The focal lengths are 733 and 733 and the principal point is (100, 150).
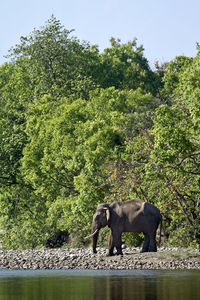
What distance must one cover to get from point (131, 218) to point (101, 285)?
11.3 metres

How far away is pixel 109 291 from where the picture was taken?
21.4 meters

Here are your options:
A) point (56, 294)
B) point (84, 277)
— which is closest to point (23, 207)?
point (84, 277)

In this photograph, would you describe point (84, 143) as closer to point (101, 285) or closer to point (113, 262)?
point (113, 262)

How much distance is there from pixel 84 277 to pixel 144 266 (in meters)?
4.26

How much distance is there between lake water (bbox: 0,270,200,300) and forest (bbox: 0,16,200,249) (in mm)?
5097

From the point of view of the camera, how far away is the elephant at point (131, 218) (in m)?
33.9

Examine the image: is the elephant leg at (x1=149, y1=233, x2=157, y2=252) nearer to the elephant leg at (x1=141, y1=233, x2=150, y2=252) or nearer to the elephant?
the elephant

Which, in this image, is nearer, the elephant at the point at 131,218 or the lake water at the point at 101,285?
the lake water at the point at 101,285

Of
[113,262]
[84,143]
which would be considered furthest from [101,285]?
[84,143]

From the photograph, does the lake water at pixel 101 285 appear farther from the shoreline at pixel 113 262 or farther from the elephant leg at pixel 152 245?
the elephant leg at pixel 152 245

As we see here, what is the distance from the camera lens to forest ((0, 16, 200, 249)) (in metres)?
32.5

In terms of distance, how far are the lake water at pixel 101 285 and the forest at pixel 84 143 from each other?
5097 millimetres

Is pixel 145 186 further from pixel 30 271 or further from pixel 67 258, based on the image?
pixel 30 271

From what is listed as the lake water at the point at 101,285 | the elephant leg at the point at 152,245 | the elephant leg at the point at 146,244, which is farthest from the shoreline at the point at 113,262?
the lake water at the point at 101,285
